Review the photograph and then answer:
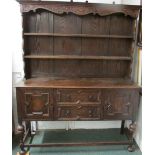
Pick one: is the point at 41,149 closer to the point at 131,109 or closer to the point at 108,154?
the point at 108,154

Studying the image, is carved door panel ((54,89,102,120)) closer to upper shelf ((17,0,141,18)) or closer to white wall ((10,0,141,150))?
white wall ((10,0,141,150))

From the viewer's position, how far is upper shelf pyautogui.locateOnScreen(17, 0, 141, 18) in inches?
83.0

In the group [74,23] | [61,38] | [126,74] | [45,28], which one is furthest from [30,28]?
[126,74]

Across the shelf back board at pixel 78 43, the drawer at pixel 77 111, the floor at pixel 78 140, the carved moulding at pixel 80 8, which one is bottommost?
the floor at pixel 78 140

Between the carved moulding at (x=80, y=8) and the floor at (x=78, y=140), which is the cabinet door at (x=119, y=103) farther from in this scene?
the carved moulding at (x=80, y=8)

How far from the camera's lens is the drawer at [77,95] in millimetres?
2047

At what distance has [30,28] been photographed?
2.37 m

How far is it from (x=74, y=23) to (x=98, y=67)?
728 millimetres

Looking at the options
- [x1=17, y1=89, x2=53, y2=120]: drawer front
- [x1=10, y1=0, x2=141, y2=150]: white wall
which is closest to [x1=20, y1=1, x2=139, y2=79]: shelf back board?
[x1=10, y1=0, x2=141, y2=150]: white wall

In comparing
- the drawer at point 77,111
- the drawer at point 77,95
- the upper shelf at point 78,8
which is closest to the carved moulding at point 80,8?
the upper shelf at point 78,8

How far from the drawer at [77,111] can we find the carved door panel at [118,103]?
→ 0.41 feet

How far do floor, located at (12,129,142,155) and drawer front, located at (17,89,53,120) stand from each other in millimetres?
546

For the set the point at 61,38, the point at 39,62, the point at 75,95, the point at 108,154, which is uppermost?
the point at 61,38
